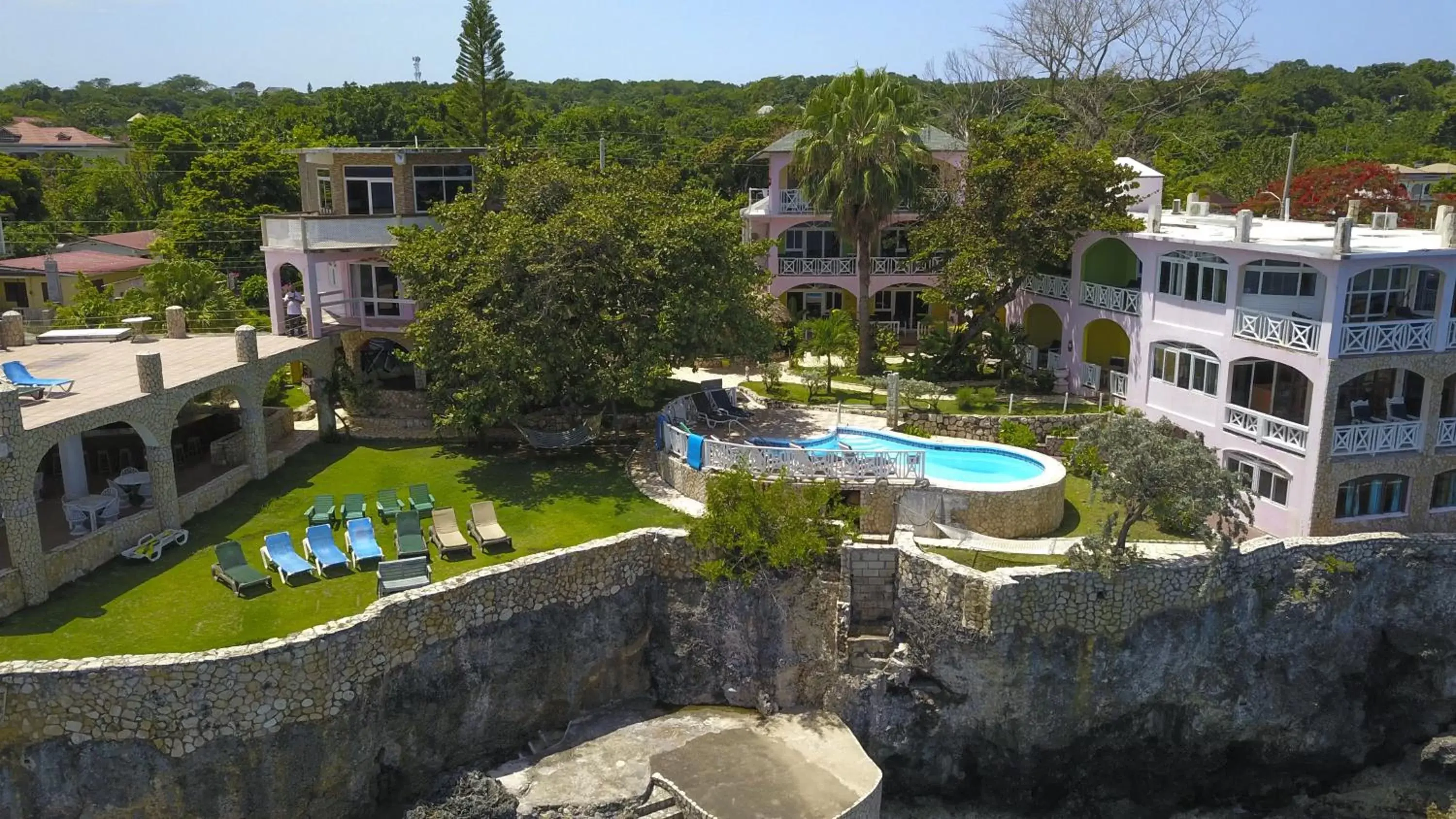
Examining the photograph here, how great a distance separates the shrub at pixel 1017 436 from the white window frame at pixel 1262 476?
15.9ft

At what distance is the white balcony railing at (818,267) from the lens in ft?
132

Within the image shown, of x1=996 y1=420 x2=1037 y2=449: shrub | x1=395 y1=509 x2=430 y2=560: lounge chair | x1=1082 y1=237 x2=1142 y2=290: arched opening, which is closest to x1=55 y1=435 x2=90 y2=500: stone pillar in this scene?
x1=395 y1=509 x2=430 y2=560: lounge chair

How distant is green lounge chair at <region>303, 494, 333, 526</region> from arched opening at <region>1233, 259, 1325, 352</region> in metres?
22.1

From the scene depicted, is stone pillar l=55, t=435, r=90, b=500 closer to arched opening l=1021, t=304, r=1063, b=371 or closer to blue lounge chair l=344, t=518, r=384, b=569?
blue lounge chair l=344, t=518, r=384, b=569

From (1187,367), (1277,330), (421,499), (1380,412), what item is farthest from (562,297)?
(1380,412)

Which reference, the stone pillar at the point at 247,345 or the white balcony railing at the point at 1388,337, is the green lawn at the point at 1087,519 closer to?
the white balcony railing at the point at 1388,337

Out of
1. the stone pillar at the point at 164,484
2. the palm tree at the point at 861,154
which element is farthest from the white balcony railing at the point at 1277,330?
the stone pillar at the point at 164,484

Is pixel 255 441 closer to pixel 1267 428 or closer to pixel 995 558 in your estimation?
pixel 995 558

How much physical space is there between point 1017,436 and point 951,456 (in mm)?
3027

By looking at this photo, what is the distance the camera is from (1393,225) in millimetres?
29734

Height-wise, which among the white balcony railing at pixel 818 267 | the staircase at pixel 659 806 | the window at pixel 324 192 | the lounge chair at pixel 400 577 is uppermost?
the window at pixel 324 192

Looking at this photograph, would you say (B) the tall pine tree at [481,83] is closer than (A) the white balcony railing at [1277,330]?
No

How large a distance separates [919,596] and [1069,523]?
5.36 m

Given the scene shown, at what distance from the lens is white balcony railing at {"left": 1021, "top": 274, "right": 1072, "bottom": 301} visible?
33812mm
